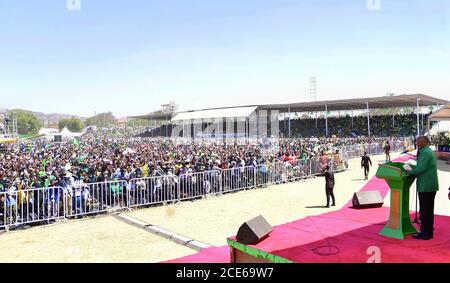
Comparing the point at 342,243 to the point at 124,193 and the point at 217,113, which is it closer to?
the point at 124,193

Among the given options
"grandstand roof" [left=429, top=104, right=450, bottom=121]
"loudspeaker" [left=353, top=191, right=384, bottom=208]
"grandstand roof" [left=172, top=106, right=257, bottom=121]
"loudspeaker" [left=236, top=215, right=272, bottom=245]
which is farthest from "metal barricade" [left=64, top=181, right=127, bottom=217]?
"grandstand roof" [left=172, top=106, right=257, bottom=121]

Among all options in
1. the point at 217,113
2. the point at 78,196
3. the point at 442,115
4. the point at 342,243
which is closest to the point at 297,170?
the point at 78,196

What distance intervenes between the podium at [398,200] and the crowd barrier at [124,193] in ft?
22.0

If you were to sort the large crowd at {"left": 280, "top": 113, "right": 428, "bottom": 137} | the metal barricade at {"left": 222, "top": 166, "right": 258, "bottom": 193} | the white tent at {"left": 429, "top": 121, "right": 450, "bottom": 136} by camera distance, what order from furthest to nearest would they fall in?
the large crowd at {"left": 280, "top": 113, "right": 428, "bottom": 137}
the white tent at {"left": 429, "top": 121, "right": 450, "bottom": 136}
the metal barricade at {"left": 222, "top": 166, "right": 258, "bottom": 193}

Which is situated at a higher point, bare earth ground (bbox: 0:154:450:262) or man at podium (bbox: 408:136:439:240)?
man at podium (bbox: 408:136:439:240)

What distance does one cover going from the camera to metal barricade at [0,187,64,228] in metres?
9.62

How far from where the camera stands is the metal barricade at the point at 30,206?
9.62m

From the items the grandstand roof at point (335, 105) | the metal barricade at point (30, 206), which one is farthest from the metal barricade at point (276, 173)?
the grandstand roof at point (335, 105)

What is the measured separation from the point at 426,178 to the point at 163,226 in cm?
668

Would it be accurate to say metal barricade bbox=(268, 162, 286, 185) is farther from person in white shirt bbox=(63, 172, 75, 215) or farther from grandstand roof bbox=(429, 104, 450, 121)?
grandstand roof bbox=(429, 104, 450, 121)

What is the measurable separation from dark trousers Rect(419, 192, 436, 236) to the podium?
0.85 feet

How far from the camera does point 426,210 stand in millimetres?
5312

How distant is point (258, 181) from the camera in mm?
16391
